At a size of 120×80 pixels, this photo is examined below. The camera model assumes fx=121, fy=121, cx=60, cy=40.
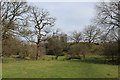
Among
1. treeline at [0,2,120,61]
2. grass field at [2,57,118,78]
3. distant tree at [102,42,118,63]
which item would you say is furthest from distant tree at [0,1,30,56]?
distant tree at [102,42,118,63]

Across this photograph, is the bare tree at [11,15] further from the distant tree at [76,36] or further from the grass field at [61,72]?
the distant tree at [76,36]

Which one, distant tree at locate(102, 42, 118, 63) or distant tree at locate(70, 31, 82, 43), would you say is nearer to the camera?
distant tree at locate(102, 42, 118, 63)

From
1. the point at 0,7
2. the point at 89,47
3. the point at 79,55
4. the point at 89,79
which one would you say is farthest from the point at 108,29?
the point at 0,7

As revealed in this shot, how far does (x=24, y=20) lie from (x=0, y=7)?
353 cm

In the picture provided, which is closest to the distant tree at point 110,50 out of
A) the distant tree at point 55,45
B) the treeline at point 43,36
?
the treeline at point 43,36

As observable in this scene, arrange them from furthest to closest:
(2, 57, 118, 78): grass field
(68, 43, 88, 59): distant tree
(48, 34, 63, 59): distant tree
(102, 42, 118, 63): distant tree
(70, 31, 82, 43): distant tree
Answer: (70, 31, 82, 43): distant tree → (48, 34, 63, 59): distant tree → (68, 43, 88, 59): distant tree → (102, 42, 118, 63): distant tree → (2, 57, 118, 78): grass field

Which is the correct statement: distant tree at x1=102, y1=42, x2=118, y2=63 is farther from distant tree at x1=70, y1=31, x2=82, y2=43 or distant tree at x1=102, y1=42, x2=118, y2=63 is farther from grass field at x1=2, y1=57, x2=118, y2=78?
distant tree at x1=70, y1=31, x2=82, y2=43

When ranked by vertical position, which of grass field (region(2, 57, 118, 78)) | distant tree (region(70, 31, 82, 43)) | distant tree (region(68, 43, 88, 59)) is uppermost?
distant tree (region(70, 31, 82, 43))

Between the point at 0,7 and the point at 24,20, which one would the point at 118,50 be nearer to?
the point at 24,20

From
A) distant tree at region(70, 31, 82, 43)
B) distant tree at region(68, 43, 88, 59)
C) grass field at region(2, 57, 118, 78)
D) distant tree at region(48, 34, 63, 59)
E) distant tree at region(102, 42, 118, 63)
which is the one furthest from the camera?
distant tree at region(70, 31, 82, 43)

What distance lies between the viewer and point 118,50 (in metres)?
13.5

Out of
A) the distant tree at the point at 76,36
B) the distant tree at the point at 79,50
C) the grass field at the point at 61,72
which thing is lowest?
the grass field at the point at 61,72

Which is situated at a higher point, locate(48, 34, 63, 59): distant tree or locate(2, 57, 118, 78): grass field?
locate(48, 34, 63, 59): distant tree

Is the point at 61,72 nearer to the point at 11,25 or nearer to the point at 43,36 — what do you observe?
the point at 11,25
